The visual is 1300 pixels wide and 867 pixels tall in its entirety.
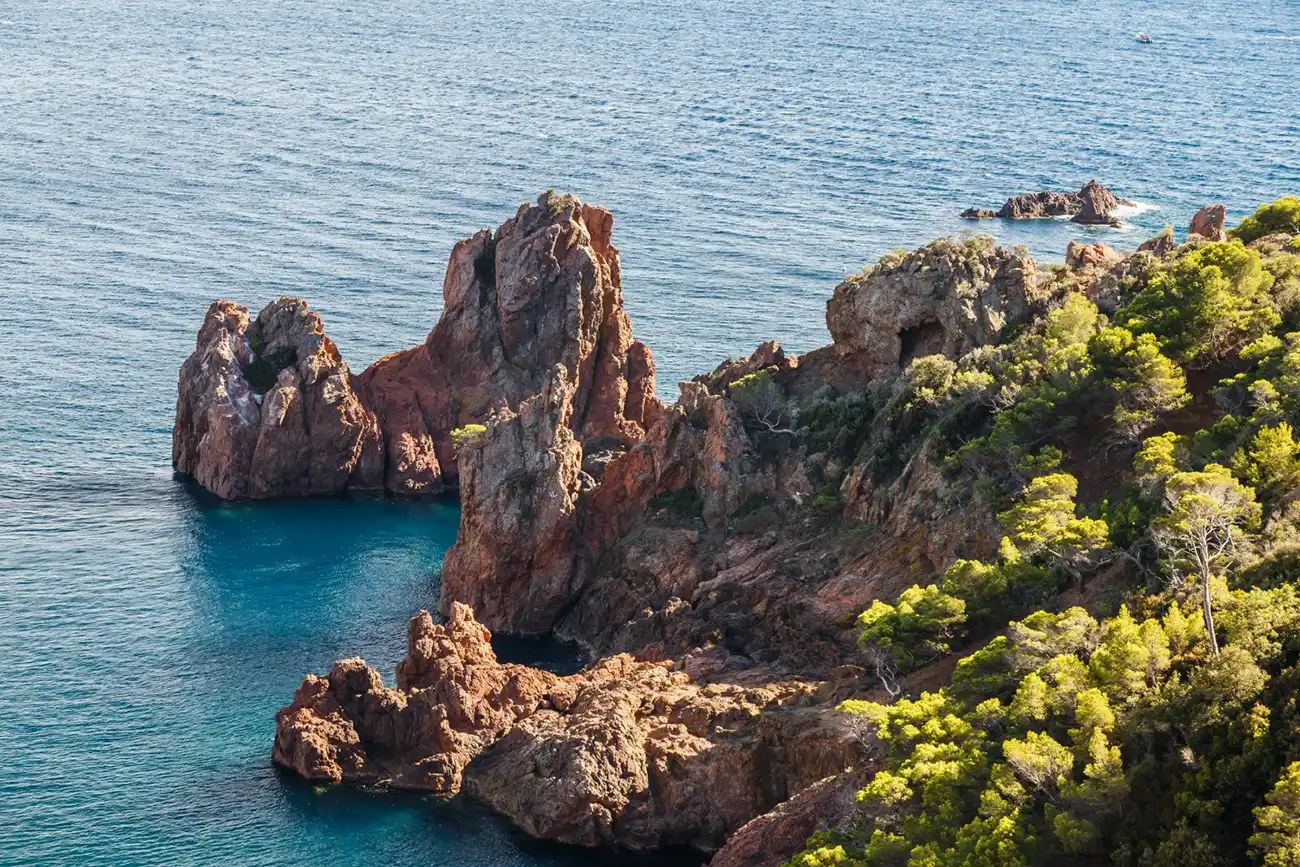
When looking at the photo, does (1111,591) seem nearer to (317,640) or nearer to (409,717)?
(409,717)

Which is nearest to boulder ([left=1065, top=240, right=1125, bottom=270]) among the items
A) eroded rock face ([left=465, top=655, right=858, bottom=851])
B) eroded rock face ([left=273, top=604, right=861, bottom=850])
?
eroded rock face ([left=273, top=604, right=861, bottom=850])

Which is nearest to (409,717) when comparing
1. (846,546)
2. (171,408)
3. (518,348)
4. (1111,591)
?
(846,546)

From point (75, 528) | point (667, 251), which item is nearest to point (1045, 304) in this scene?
point (75, 528)

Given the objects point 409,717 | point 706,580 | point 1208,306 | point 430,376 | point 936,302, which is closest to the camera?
point 1208,306

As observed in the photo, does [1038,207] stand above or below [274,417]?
above

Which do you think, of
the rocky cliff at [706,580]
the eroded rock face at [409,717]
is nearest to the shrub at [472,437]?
the rocky cliff at [706,580]

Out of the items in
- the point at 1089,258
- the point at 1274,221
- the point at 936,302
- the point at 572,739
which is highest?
the point at 1274,221

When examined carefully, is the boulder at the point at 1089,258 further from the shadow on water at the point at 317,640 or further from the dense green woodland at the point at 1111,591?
the shadow on water at the point at 317,640

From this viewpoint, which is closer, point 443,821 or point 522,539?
point 443,821
